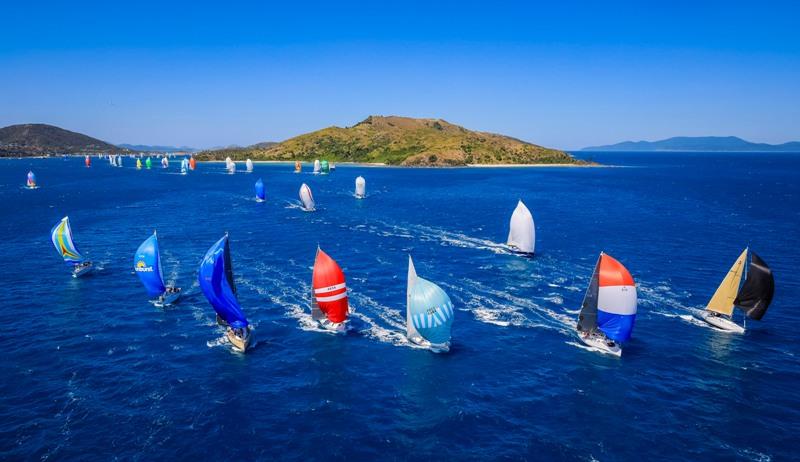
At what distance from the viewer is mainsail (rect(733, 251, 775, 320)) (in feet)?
167

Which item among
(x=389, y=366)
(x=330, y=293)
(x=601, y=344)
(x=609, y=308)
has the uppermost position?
(x=330, y=293)

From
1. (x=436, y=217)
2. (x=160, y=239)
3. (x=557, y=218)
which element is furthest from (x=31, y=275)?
(x=557, y=218)

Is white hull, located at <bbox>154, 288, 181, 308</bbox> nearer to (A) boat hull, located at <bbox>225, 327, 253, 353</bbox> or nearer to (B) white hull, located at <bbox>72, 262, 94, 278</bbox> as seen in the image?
(A) boat hull, located at <bbox>225, 327, 253, 353</bbox>

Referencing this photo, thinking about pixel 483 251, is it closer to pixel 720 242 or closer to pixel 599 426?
pixel 720 242

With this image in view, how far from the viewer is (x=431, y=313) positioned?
44156mm

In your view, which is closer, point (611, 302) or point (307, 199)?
point (611, 302)

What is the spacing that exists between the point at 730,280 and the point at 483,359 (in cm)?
2849

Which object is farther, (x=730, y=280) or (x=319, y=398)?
(x=730, y=280)

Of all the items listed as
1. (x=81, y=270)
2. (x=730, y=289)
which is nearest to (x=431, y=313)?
(x=730, y=289)

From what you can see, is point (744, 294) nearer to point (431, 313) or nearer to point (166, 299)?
point (431, 313)

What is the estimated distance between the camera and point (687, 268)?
242ft

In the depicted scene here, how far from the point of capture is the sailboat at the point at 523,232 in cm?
Answer: 7931

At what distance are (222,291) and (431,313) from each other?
1891 centimetres

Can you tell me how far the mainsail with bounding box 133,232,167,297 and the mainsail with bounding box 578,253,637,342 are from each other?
148ft
